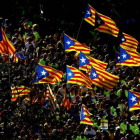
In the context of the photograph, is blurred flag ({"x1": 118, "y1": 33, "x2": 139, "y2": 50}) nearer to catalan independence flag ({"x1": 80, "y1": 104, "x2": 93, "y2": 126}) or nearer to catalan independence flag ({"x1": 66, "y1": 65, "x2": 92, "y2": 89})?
catalan independence flag ({"x1": 66, "y1": 65, "x2": 92, "y2": 89})

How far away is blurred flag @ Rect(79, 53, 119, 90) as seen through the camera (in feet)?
72.2

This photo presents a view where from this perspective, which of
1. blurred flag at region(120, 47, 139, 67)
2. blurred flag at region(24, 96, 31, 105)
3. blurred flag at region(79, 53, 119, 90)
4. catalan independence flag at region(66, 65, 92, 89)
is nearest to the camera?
blurred flag at region(24, 96, 31, 105)

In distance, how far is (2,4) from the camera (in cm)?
3041

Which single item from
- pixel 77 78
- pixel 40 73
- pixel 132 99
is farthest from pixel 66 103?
pixel 132 99

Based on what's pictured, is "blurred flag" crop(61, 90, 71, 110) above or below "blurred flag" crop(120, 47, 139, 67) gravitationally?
below

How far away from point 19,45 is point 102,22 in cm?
358

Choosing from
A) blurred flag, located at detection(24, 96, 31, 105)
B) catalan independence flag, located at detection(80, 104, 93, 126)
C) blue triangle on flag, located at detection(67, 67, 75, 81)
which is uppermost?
blue triangle on flag, located at detection(67, 67, 75, 81)

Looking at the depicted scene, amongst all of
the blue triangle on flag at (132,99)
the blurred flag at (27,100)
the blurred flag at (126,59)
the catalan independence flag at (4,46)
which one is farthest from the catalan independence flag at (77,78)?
the catalan independence flag at (4,46)

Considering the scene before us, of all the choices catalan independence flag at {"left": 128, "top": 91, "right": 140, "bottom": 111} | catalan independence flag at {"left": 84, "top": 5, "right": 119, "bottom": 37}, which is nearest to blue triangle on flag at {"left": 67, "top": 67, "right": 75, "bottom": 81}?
catalan independence flag at {"left": 128, "top": 91, "right": 140, "bottom": 111}

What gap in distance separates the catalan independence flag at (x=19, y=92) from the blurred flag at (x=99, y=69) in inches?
114

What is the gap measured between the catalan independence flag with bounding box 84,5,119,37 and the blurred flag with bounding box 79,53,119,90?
2.23 meters

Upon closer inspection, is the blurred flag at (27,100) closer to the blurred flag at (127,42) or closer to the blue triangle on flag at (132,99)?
the blue triangle on flag at (132,99)

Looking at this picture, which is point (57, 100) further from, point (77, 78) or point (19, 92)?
point (19, 92)

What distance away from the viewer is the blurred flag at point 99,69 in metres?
22.0
